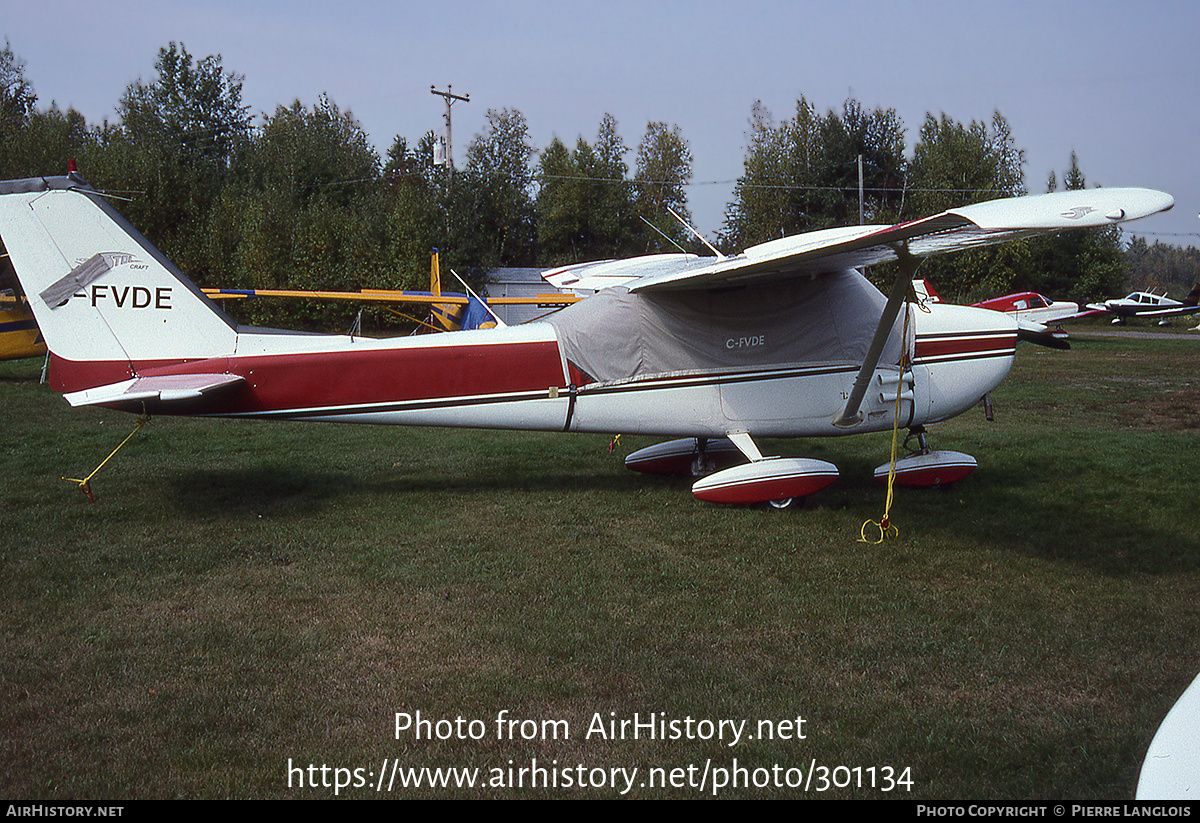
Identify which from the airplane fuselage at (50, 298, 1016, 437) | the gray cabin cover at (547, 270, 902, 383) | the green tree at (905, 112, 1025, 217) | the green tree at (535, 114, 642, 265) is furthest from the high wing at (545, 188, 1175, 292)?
the green tree at (535, 114, 642, 265)

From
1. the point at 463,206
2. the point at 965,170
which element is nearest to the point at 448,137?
the point at 463,206

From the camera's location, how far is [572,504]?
24.2ft

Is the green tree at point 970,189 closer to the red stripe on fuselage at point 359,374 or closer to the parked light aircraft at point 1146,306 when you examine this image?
the parked light aircraft at point 1146,306

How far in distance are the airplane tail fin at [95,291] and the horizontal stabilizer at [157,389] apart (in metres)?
0.33

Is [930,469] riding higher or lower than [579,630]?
higher

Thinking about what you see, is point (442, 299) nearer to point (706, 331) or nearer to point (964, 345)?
point (706, 331)

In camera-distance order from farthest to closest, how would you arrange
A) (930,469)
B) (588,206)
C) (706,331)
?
(588,206)
(930,469)
(706,331)

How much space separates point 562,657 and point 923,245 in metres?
3.72

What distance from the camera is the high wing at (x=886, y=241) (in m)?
4.05

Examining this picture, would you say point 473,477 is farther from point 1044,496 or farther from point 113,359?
point 1044,496

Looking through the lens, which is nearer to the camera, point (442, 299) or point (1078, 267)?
point (442, 299)

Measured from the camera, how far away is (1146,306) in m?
38.6

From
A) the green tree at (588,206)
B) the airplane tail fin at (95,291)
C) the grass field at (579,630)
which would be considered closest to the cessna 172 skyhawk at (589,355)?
the airplane tail fin at (95,291)

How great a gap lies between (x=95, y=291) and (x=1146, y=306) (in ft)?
144
